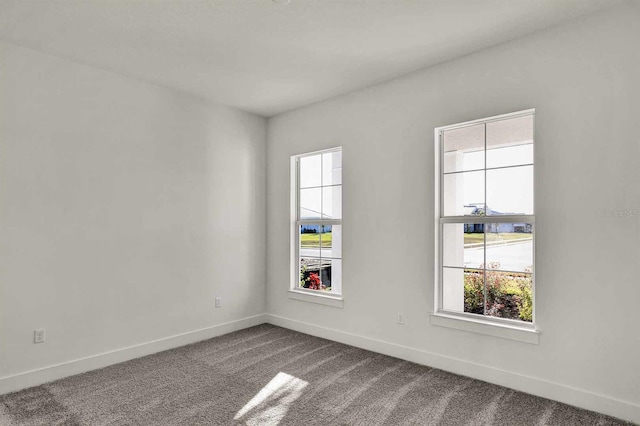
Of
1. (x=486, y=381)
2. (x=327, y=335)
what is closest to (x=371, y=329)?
(x=327, y=335)

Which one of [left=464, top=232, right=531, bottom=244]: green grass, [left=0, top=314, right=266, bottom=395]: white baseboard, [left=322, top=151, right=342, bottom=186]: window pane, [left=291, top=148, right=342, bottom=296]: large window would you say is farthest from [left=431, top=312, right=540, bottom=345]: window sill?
[left=0, top=314, right=266, bottom=395]: white baseboard

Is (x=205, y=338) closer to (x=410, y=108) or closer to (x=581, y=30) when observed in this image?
(x=410, y=108)

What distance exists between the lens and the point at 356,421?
245cm

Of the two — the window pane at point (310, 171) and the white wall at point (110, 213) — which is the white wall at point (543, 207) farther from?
the white wall at point (110, 213)

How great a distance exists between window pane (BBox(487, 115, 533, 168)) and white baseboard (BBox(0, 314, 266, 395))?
331cm

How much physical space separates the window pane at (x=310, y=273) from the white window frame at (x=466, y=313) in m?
1.54

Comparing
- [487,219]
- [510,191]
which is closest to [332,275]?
[487,219]

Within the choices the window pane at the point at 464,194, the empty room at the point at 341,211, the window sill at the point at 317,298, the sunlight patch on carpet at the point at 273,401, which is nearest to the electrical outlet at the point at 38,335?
the empty room at the point at 341,211

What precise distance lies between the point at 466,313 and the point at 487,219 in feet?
2.72

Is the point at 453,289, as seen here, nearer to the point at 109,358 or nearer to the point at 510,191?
the point at 510,191

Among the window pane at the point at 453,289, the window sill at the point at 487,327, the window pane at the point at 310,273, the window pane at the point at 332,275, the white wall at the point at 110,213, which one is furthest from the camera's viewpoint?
the window pane at the point at 310,273

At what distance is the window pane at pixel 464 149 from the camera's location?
325cm

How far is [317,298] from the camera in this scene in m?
4.29

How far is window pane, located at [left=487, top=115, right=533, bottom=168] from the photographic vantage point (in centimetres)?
301
